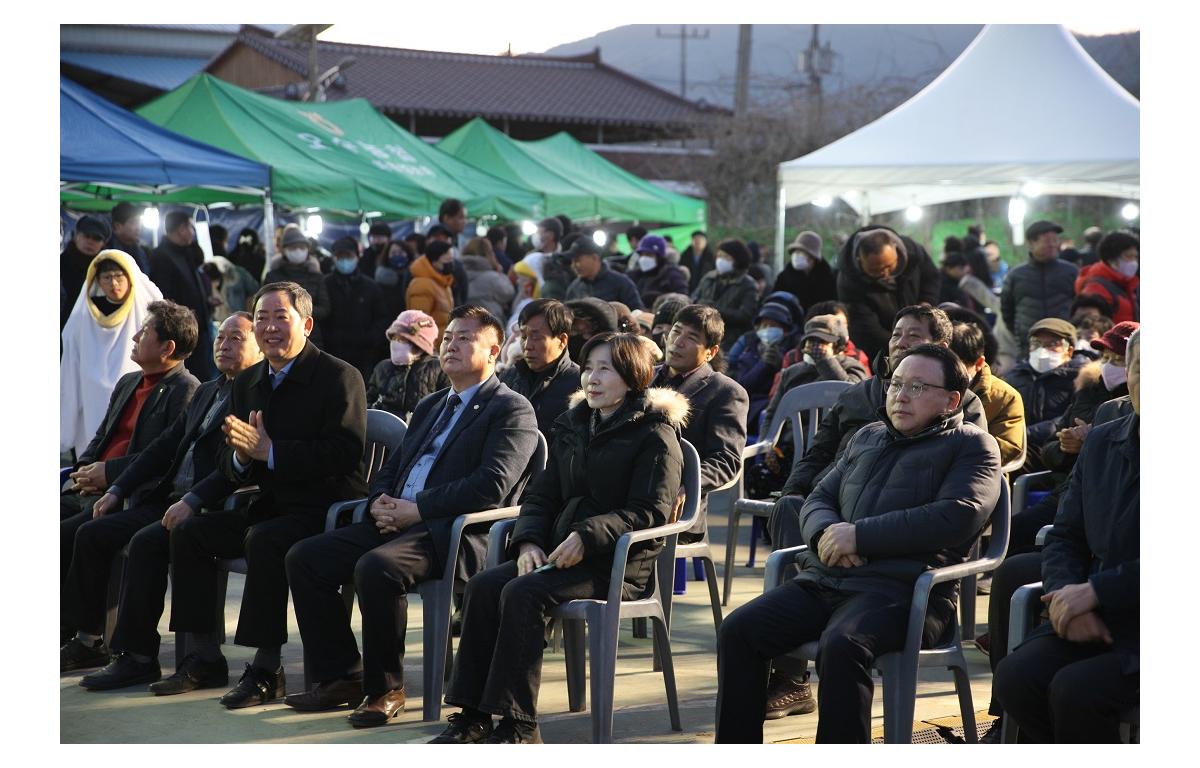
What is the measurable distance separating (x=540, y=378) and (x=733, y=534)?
1135 mm

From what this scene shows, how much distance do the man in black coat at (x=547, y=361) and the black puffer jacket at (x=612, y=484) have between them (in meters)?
1.14

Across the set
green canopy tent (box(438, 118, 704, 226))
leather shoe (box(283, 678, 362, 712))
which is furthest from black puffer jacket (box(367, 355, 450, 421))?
green canopy tent (box(438, 118, 704, 226))

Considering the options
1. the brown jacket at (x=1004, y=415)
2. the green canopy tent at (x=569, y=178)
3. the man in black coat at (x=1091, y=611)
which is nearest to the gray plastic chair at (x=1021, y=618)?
the man in black coat at (x=1091, y=611)

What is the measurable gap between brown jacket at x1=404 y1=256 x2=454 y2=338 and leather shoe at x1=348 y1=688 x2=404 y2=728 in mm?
5880

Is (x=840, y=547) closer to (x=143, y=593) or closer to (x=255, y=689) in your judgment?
(x=255, y=689)

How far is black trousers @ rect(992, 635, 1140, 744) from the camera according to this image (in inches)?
126

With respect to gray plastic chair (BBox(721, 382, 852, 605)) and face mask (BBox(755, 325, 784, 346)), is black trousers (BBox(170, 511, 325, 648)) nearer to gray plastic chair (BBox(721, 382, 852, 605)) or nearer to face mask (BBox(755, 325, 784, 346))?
gray plastic chair (BBox(721, 382, 852, 605))

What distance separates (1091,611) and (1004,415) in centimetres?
214

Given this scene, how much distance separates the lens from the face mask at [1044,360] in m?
6.38

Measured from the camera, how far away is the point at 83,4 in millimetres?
3703

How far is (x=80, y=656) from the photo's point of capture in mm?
5246

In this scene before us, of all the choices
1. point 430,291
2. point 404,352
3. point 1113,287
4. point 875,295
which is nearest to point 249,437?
point 404,352

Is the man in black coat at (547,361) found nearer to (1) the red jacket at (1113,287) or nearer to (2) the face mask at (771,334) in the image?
(2) the face mask at (771,334)
